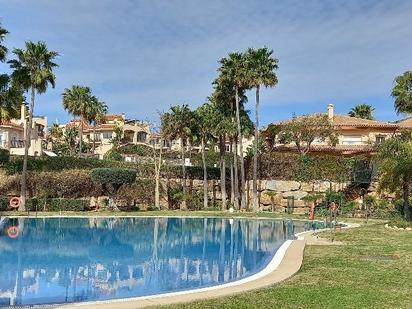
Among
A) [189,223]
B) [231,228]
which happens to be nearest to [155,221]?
[189,223]

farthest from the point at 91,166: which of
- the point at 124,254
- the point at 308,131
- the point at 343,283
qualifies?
the point at 343,283

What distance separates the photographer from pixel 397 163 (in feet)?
88.8

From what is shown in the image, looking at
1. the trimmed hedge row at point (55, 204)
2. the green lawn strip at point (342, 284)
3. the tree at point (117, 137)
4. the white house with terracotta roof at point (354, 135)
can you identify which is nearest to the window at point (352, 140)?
the white house with terracotta roof at point (354, 135)

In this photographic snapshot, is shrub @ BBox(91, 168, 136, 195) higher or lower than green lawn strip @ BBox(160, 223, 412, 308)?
higher

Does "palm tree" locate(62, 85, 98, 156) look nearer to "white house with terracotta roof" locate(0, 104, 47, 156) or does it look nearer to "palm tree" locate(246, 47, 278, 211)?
"white house with terracotta roof" locate(0, 104, 47, 156)

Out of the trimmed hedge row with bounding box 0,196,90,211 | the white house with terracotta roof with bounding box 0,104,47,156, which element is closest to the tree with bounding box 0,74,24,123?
the trimmed hedge row with bounding box 0,196,90,211

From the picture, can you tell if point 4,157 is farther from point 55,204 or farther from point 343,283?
point 343,283

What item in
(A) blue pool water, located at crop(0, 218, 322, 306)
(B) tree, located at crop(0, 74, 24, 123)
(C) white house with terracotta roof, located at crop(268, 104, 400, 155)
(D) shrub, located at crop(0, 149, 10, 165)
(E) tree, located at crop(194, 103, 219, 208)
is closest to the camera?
(A) blue pool water, located at crop(0, 218, 322, 306)

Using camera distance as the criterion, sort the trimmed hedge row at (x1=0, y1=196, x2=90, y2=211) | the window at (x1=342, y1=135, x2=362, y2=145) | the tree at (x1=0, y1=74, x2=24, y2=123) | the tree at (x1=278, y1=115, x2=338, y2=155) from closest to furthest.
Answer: the tree at (x1=0, y1=74, x2=24, y2=123) → the trimmed hedge row at (x1=0, y1=196, x2=90, y2=211) → the tree at (x1=278, y1=115, x2=338, y2=155) → the window at (x1=342, y1=135, x2=362, y2=145)

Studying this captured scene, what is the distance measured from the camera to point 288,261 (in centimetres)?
1388

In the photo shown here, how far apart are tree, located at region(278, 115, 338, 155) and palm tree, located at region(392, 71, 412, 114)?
1203 cm

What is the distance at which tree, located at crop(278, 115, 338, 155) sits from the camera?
4372cm

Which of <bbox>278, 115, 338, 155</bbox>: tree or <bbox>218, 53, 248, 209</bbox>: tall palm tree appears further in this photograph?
<bbox>278, 115, 338, 155</bbox>: tree

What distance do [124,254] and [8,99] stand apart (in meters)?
20.6
